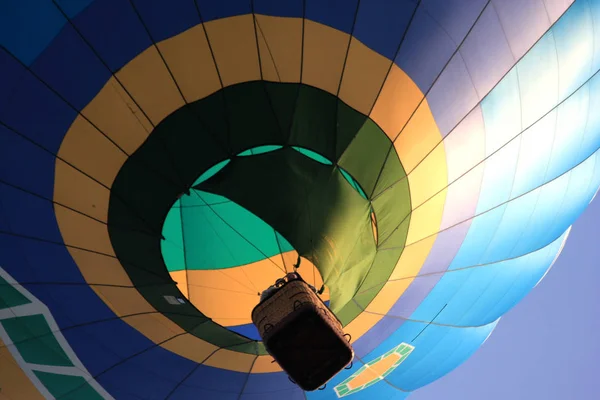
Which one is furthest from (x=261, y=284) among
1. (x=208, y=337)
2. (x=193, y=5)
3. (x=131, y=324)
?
(x=193, y=5)

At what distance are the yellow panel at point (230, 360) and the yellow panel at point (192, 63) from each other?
175 cm

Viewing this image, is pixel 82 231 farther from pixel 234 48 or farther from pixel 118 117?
pixel 234 48

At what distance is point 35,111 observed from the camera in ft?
10.2

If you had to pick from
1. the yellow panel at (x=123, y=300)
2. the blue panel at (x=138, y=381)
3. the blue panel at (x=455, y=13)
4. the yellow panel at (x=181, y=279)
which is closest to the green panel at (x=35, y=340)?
the blue panel at (x=138, y=381)

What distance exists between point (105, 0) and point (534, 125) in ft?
8.11

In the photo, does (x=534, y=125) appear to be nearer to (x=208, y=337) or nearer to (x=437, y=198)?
(x=437, y=198)

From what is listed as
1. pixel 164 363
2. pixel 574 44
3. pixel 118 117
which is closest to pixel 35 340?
pixel 164 363

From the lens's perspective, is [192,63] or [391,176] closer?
[192,63]

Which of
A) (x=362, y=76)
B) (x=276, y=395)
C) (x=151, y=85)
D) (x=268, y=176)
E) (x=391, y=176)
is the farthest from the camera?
(x=276, y=395)

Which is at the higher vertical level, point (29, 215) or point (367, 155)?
point (29, 215)

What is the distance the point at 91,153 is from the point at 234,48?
913 mm

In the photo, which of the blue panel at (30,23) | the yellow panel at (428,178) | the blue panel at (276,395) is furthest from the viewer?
the blue panel at (276,395)

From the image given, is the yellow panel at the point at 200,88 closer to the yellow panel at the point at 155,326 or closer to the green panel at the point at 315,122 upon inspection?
the green panel at the point at 315,122

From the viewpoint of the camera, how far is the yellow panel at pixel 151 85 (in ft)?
10.1
